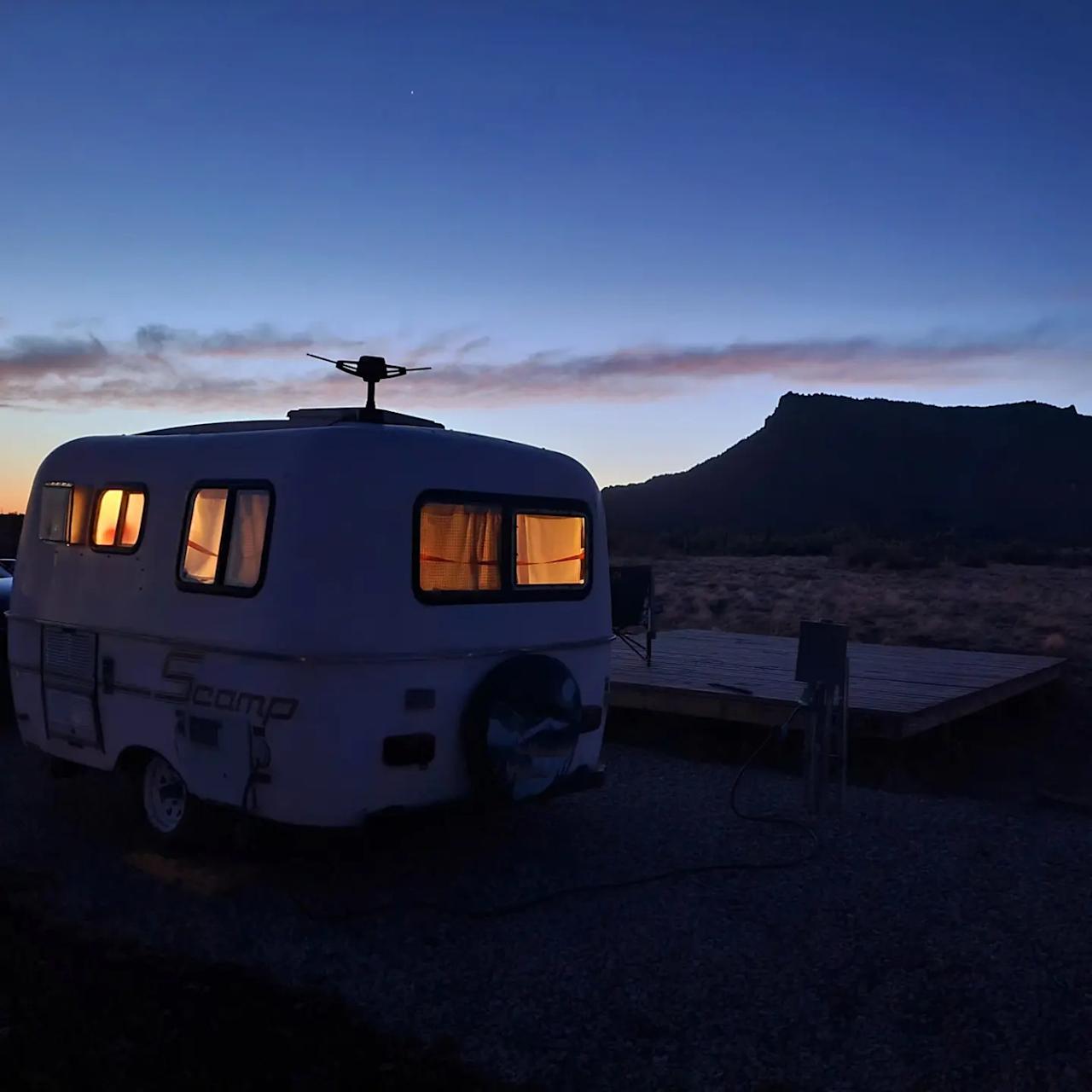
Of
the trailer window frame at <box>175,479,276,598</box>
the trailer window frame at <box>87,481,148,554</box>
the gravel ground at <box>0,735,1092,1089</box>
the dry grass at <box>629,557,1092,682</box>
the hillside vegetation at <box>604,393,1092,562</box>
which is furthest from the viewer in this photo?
the hillside vegetation at <box>604,393,1092,562</box>

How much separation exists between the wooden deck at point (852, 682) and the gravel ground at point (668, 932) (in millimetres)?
966

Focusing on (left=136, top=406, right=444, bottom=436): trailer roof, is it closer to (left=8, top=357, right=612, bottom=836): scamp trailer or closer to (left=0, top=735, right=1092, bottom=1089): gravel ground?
(left=8, top=357, right=612, bottom=836): scamp trailer

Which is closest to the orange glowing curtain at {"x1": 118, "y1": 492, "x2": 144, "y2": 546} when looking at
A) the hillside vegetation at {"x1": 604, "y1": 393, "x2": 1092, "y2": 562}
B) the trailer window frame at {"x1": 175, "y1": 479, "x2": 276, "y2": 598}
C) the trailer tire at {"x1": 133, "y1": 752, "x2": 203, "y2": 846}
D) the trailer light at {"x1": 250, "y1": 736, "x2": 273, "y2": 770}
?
the trailer window frame at {"x1": 175, "y1": 479, "x2": 276, "y2": 598}

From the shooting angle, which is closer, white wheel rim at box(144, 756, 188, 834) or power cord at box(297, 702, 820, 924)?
power cord at box(297, 702, 820, 924)

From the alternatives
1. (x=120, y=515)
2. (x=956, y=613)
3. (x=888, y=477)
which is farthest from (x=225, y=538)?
(x=888, y=477)

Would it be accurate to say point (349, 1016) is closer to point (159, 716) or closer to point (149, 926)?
point (149, 926)

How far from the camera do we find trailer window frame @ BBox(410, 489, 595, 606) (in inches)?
242

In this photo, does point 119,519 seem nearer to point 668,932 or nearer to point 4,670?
point 668,932

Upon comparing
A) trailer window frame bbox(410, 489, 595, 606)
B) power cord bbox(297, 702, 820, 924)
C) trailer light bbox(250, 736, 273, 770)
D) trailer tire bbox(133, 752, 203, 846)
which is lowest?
power cord bbox(297, 702, 820, 924)

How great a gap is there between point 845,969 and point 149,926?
326 centimetres

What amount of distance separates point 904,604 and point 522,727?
1576cm

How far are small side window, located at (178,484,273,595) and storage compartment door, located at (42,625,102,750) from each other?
1.05 meters

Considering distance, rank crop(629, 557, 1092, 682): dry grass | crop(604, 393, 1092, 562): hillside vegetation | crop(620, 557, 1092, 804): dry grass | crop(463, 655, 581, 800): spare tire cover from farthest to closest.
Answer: crop(604, 393, 1092, 562): hillside vegetation → crop(629, 557, 1092, 682): dry grass → crop(620, 557, 1092, 804): dry grass → crop(463, 655, 581, 800): spare tire cover

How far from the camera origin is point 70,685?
720 cm
